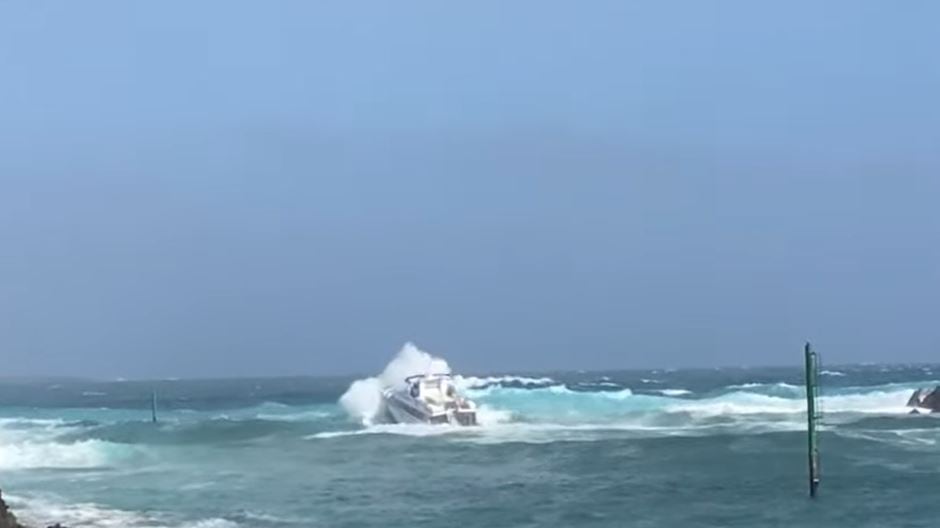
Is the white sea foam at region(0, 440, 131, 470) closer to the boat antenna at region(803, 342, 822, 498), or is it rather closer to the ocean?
the ocean

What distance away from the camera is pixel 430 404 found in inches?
2153

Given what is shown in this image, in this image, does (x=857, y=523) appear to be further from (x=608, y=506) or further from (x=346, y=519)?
(x=346, y=519)

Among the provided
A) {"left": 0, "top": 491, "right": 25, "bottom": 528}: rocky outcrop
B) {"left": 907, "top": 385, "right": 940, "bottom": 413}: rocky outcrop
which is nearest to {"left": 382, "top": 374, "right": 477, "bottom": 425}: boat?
{"left": 907, "top": 385, "right": 940, "bottom": 413}: rocky outcrop

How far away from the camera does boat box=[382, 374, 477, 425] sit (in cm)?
5381

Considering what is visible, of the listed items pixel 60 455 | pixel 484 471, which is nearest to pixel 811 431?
pixel 484 471

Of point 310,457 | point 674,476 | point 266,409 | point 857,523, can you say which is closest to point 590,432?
point 310,457

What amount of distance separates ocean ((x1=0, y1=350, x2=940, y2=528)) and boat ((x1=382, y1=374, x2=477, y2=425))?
799 millimetres

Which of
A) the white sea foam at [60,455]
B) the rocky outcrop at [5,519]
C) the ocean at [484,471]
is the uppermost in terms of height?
the rocky outcrop at [5,519]

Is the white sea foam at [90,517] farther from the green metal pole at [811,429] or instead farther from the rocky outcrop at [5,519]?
the green metal pole at [811,429]

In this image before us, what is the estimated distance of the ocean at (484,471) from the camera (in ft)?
93.4

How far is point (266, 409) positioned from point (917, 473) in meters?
54.8

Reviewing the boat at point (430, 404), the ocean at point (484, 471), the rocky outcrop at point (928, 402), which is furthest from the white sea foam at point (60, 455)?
the rocky outcrop at point (928, 402)

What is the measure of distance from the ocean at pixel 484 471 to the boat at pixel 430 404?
2.62 feet

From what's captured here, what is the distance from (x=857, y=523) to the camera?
26.8 metres
